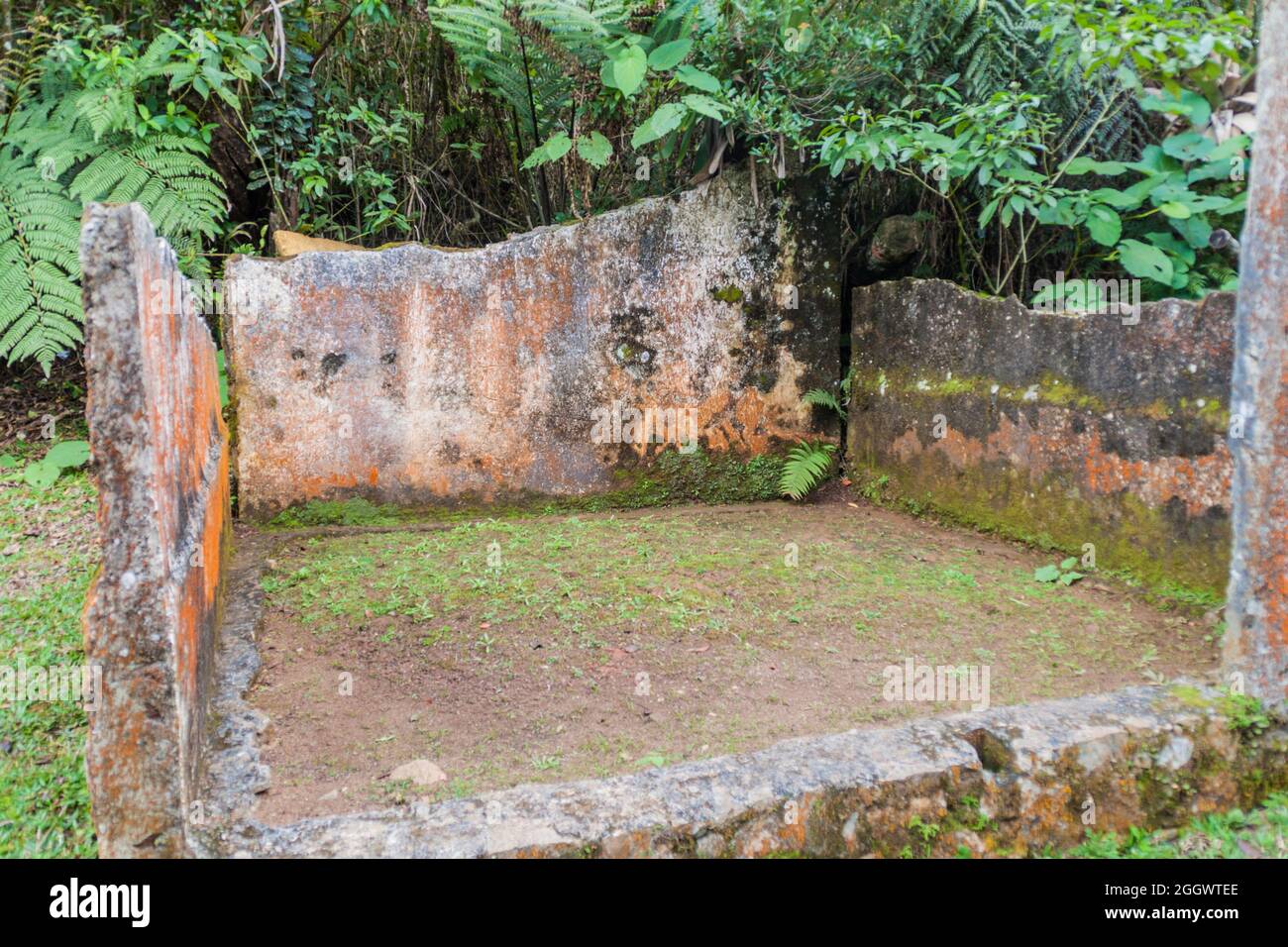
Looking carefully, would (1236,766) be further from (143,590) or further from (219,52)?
(219,52)

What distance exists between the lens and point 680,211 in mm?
5195

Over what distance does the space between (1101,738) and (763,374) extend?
318 centimetres

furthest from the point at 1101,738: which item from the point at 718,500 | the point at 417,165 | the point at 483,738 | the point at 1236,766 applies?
the point at 417,165

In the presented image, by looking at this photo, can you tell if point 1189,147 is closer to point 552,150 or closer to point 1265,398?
point 1265,398

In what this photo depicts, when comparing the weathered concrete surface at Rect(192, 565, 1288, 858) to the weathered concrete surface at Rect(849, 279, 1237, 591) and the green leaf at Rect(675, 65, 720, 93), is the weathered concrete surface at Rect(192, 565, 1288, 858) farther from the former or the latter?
the green leaf at Rect(675, 65, 720, 93)

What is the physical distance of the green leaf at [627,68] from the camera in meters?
4.86

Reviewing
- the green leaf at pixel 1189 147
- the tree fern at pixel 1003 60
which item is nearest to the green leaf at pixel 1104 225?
the green leaf at pixel 1189 147

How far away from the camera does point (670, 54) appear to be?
5.00m

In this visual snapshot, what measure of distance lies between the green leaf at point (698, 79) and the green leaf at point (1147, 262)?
225 cm

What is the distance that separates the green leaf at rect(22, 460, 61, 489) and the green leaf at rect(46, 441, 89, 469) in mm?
27

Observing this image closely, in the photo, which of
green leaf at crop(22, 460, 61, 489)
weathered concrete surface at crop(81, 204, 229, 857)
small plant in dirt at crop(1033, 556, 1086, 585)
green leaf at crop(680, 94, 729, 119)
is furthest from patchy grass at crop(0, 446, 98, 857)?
green leaf at crop(680, 94, 729, 119)

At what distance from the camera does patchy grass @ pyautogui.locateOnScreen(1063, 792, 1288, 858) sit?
2496mm

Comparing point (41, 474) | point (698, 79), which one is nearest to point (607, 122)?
point (698, 79)

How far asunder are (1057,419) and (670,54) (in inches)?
113
